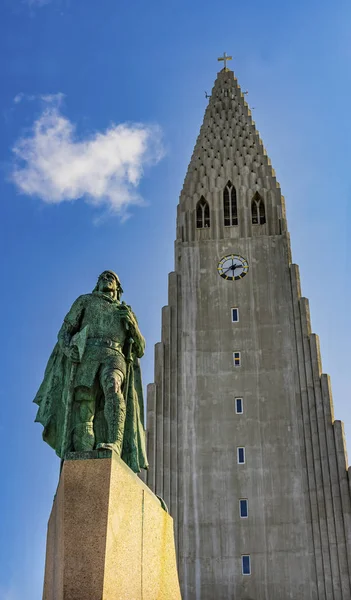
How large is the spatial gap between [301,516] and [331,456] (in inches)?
120

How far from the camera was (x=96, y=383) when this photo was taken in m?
9.79

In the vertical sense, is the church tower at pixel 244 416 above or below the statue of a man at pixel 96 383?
above

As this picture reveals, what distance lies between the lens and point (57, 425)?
993cm

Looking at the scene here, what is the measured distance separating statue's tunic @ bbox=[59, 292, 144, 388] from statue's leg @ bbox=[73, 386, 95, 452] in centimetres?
14

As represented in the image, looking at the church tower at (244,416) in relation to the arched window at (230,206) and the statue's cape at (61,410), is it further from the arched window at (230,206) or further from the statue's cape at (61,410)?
the statue's cape at (61,410)

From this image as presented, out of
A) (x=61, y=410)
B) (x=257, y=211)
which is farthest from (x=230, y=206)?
(x=61, y=410)

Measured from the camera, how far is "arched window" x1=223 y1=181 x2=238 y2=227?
1786 inches

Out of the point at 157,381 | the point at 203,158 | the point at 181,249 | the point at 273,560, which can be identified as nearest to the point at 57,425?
→ the point at 273,560

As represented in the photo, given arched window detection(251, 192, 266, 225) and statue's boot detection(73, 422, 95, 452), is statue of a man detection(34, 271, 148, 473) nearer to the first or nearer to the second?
statue's boot detection(73, 422, 95, 452)

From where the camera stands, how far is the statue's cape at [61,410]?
388 inches

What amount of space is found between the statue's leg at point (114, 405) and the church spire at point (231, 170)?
35403 millimetres

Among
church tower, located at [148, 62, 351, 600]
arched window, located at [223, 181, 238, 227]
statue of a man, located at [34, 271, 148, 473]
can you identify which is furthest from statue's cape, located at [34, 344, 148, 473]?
arched window, located at [223, 181, 238, 227]

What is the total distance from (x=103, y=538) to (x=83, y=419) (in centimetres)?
178

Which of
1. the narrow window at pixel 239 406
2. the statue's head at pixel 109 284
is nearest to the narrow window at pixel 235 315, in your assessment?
the narrow window at pixel 239 406
